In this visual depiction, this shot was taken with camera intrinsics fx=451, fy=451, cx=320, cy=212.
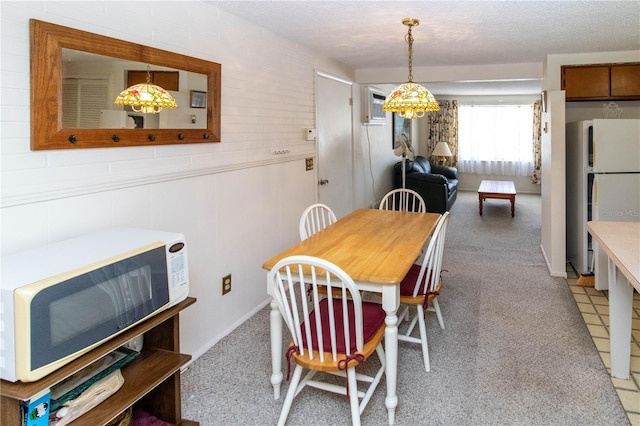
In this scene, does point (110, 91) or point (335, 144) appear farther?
point (335, 144)

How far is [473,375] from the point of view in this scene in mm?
2492

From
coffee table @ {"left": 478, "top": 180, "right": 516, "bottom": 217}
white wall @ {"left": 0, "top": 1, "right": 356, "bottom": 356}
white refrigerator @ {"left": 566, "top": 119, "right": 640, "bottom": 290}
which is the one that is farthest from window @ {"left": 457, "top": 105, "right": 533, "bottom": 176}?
white wall @ {"left": 0, "top": 1, "right": 356, "bottom": 356}

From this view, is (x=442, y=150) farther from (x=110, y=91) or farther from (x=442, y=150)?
(x=110, y=91)

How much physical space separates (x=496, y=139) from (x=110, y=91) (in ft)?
29.1

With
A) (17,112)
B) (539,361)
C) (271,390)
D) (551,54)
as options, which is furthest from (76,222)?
(551,54)

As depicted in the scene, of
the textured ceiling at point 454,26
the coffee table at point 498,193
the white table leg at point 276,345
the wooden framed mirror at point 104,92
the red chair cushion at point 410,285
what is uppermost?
the textured ceiling at point 454,26

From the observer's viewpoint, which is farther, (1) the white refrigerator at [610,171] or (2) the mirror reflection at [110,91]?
(1) the white refrigerator at [610,171]

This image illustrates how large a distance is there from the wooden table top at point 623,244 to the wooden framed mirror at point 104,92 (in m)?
2.22

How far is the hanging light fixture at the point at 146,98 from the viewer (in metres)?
2.10

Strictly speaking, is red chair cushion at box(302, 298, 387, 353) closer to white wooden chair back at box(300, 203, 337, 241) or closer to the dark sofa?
white wooden chair back at box(300, 203, 337, 241)

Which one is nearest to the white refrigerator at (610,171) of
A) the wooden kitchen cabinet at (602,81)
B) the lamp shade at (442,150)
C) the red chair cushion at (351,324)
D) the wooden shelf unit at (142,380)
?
the wooden kitchen cabinet at (602,81)

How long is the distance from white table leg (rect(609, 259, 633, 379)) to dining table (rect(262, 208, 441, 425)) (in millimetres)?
1004

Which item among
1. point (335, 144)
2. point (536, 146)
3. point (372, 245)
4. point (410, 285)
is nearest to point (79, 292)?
point (372, 245)

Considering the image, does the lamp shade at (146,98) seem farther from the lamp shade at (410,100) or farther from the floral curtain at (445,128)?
the floral curtain at (445,128)
